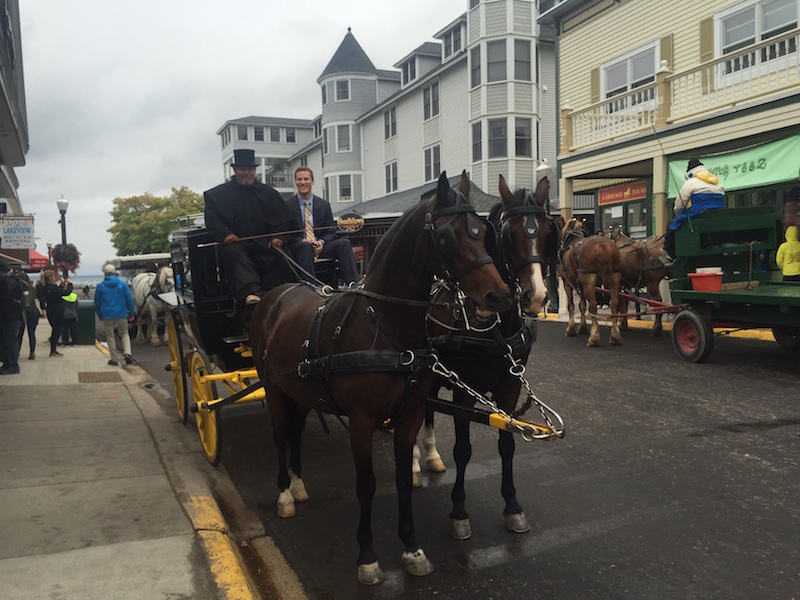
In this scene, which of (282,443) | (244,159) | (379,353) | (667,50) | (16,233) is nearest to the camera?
(379,353)

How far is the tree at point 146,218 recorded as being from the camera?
59.6 m

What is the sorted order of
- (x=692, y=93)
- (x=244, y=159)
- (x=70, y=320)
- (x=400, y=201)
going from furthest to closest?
(x=400, y=201)
(x=70, y=320)
(x=692, y=93)
(x=244, y=159)

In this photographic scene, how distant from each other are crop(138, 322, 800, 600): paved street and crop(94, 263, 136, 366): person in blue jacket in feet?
18.5

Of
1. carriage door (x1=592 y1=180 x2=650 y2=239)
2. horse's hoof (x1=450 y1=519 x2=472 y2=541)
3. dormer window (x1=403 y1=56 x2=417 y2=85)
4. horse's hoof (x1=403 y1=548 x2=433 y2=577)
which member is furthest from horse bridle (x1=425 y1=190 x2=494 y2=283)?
dormer window (x1=403 y1=56 x2=417 y2=85)

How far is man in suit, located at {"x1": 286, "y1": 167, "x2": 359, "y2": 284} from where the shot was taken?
5.78 metres

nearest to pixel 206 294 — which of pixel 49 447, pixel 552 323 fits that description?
pixel 49 447

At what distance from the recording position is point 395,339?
359 cm

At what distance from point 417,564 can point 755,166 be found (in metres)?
12.7

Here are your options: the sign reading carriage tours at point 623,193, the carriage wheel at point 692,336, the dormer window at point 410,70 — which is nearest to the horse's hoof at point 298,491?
the carriage wheel at point 692,336

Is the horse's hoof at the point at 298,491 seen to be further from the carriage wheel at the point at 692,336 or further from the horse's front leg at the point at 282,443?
the carriage wheel at the point at 692,336

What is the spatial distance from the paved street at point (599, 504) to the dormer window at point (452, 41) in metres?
25.8

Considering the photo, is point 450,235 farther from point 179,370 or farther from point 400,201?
point 400,201

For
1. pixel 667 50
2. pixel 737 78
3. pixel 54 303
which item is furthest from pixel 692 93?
pixel 54 303

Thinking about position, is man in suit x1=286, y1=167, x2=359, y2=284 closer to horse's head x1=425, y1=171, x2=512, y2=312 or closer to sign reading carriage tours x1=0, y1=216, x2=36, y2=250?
horse's head x1=425, y1=171, x2=512, y2=312
